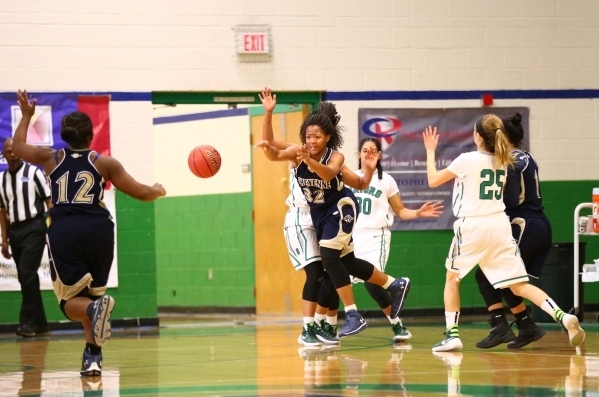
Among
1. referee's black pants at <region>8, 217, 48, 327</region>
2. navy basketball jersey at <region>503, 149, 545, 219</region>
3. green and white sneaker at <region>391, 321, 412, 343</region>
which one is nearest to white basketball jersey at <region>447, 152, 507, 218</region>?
navy basketball jersey at <region>503, 149, 545, 219</region>

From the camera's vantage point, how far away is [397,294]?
28.8ft

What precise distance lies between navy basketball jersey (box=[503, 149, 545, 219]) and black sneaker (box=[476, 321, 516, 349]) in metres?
0.96

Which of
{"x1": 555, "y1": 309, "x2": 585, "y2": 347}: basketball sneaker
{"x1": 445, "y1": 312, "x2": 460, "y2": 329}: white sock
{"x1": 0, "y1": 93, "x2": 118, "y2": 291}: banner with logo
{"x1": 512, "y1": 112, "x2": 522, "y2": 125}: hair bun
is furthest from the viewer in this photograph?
{"x1": 0, "y1": 93, "x2": 118, "y2": 291}: banner with logo

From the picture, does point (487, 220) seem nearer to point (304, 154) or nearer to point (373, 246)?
point (304, 154)

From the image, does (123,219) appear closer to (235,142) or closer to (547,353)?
(235,142)

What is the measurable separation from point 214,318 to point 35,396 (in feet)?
28.8

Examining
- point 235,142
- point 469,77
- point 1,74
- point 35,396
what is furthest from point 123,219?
point 35,396

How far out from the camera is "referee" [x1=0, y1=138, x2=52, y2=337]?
36.8 ft

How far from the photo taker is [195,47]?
12.2m

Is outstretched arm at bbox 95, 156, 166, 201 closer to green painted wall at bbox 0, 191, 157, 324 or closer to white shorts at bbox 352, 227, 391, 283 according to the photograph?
white shorts at bbox 352, 227, 391, 283

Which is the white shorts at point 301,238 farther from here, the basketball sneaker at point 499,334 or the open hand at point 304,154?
the basketball sneaker at point 499,334

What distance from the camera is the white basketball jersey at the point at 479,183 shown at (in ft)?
25.3

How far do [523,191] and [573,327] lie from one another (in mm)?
1400

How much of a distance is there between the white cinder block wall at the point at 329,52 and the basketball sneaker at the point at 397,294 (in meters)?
3.94
